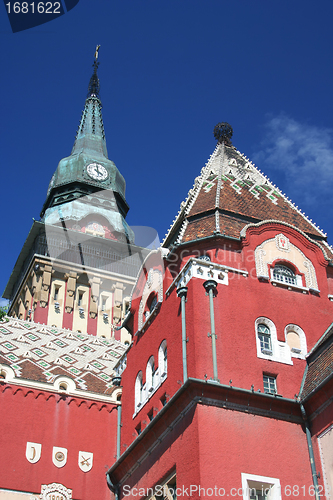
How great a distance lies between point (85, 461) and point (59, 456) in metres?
1.05

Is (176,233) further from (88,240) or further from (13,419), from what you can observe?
(88,240)

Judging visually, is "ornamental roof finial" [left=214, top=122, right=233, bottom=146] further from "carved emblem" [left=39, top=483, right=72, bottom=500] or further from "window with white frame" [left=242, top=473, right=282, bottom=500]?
"window with white frame" [left=242, top=473, right=282, bottom=500]

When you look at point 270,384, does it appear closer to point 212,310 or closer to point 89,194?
point 212,310

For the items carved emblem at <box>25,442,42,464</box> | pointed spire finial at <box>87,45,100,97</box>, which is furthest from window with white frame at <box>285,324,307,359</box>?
pointed spire finial at <box>87,45,100,97</box>

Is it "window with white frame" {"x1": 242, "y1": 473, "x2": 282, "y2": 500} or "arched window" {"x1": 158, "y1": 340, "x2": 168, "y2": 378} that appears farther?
"arched window" {"x1": 158, "y1": 340, "x2": 168, "y2": 378}

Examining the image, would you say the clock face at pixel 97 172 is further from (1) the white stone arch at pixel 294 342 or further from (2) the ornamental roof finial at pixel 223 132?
(1) the white stone arch at pixel 294 342

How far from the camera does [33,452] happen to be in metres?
26.2

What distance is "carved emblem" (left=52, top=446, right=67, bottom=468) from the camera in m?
26.4

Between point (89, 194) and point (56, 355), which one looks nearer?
point (56, 355)

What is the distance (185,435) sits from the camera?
832 inches

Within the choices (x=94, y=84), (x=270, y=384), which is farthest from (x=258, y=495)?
(x=94, y=84)

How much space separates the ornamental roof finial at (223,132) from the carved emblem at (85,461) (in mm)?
17100

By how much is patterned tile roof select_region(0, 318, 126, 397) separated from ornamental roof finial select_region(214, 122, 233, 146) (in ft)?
40.6

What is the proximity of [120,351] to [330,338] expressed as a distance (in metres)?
16.2
